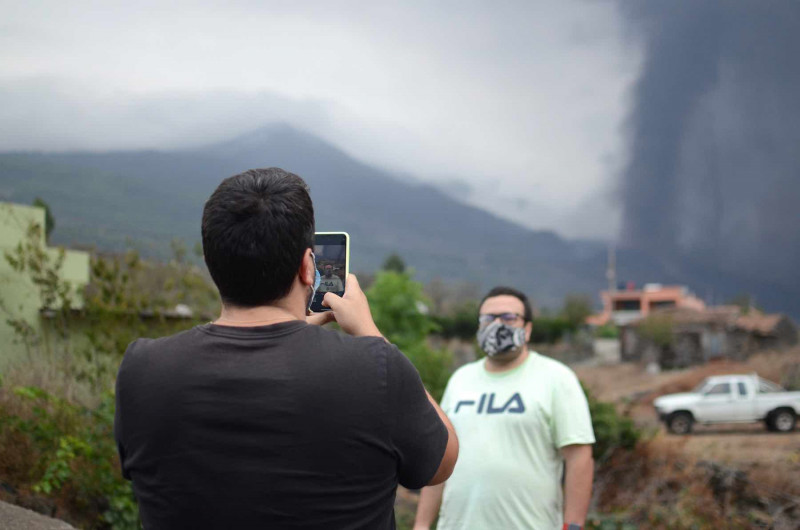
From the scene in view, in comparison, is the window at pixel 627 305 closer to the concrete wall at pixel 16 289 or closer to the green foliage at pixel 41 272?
the concrete wall at pixel 16 289

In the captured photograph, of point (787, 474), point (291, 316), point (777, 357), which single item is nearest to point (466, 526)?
point (291, 316)

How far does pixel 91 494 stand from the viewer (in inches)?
213

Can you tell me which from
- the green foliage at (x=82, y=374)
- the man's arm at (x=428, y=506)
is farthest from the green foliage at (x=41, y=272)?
the man's arm at (x=428, y=506)

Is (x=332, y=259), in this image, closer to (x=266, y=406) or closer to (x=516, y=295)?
(x=266, y=406)

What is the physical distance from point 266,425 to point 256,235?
41 cm

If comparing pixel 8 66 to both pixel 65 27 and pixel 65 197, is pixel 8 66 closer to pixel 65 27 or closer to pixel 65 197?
pixel 65 27

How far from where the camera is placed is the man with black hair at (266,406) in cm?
162

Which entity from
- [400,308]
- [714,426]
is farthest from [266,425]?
[714,426]

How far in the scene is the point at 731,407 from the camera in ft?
63.2

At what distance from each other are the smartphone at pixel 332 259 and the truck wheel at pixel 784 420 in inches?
774

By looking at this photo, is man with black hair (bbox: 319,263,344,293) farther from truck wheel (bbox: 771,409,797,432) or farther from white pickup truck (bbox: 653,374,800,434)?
truck wheel (bbox: 771,409,797,432)

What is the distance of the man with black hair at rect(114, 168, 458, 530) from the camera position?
1.62 metres

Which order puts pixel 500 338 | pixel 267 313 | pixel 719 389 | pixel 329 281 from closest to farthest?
pixel 267 313 → pixel 329 281 → pixel 500 338 → pixel 719 389

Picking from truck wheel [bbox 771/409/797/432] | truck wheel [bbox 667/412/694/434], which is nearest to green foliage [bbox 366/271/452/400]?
truck wheel [bbox 667/412/694/434]
